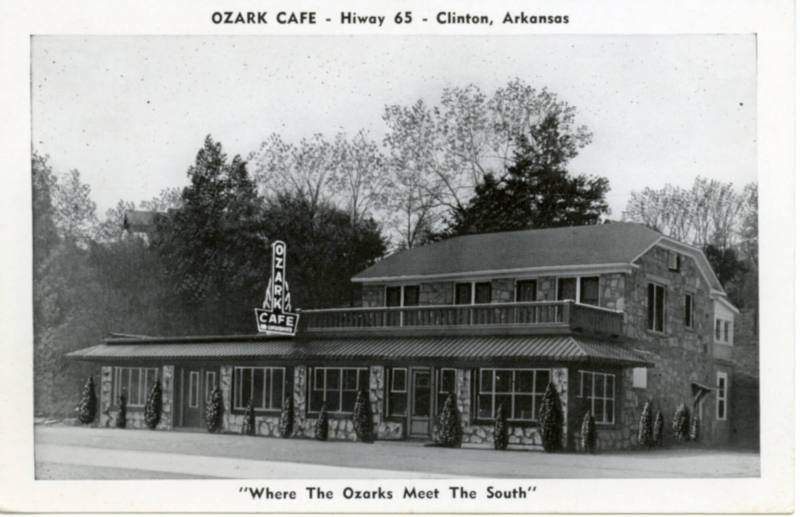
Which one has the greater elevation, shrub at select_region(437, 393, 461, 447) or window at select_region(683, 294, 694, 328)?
window at select_region(683, 294, 694, 328)

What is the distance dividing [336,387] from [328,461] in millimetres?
4308

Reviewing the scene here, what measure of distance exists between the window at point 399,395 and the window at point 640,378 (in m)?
4.40

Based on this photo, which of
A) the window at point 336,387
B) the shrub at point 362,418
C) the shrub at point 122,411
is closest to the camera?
the shrub at point 362,418

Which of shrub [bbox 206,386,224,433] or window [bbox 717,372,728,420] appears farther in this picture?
shrub [bbox 206,386,224,433]

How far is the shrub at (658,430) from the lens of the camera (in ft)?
74.7

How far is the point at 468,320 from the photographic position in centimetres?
2427

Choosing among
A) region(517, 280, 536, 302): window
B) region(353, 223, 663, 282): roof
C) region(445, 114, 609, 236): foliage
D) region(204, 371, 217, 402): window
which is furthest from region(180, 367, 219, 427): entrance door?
region(517, 280, 536, 302): window

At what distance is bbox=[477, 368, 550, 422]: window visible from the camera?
22984 mm

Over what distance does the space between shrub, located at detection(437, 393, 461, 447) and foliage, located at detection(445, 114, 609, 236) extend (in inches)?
126

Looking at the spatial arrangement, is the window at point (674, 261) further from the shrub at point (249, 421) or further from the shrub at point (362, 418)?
the shrub at point (249, 421)

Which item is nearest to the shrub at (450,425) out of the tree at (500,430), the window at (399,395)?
the tree at (500,430)

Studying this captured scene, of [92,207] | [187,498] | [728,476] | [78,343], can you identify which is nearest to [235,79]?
[92,207]

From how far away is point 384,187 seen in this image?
23656 mm

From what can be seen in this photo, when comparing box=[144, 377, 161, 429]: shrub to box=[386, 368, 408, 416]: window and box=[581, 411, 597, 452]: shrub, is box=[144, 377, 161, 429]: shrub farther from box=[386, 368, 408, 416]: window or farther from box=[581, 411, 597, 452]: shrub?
box=[581, 411, 597, 452]: shrub
